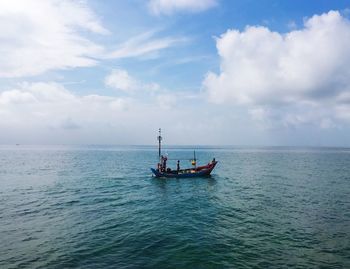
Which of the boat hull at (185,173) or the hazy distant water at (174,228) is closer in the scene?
the hazy distant water at (174,228)

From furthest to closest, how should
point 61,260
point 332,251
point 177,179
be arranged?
1. point 177,179
2. point 332,251
3. point 61,260

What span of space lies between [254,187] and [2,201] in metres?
35.6

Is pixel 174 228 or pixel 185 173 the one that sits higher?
pixel 185 173

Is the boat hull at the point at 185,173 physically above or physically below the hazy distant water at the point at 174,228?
above

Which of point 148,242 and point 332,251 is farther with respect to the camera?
point 148,242

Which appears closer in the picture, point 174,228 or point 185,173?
point 174,228

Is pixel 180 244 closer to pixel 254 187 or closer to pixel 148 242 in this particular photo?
pixel 148 242

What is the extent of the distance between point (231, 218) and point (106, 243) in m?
12.3

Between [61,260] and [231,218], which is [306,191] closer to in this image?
[231,218]

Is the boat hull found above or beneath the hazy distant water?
above

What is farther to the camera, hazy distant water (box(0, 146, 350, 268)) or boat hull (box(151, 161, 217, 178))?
boat hull (box(151, 161, 217, 178))

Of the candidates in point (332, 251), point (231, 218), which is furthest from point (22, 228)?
point (332, 251)

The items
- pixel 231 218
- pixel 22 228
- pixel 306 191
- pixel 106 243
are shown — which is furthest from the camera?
pixel 306 191

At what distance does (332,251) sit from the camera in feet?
60.7
